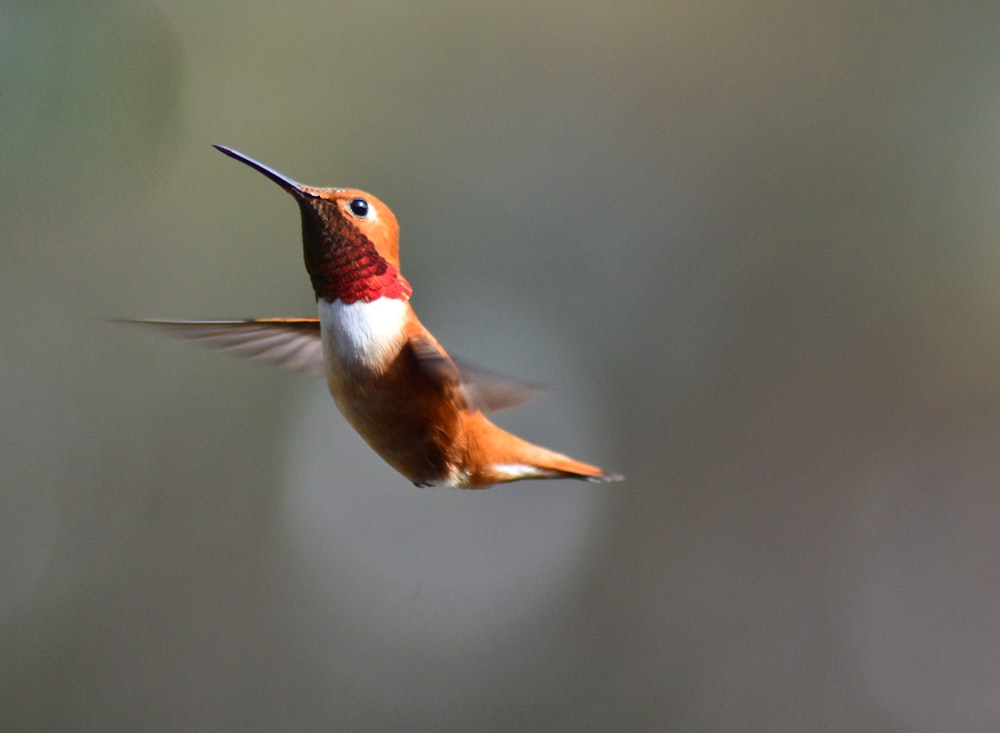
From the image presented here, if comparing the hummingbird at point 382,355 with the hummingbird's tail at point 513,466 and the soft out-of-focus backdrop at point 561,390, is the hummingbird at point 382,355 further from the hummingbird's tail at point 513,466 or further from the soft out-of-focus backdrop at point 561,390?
the soft out-of-focus backdrop at point 561,390

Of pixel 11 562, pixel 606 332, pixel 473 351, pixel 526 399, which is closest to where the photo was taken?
pixel 526 399

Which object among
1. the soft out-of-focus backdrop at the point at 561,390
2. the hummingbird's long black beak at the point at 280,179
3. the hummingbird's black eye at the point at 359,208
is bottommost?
the soft out-of-focus backdrop at the point at 561,390

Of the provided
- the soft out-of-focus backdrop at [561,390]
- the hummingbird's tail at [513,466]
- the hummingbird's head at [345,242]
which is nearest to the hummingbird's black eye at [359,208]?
the hummingbird's head at [345,242]

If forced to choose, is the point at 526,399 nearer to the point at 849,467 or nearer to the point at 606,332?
the point at 606,332

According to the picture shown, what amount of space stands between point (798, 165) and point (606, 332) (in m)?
0.45

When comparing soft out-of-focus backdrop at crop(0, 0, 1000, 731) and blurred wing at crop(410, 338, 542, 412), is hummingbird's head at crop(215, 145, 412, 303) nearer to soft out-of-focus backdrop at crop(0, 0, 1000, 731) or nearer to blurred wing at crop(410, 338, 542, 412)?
blurred wing at crop(410, 338, 542, 412)

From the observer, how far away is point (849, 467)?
161cm

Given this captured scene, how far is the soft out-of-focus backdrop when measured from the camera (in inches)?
59.8

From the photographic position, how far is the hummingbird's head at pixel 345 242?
0.39m

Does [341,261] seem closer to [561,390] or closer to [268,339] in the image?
[268,339]

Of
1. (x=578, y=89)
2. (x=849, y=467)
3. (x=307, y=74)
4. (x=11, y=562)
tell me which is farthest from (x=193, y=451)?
(x=849, y=467)

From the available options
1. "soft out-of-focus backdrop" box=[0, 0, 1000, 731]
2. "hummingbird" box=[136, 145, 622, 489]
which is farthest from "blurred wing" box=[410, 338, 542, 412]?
"soft out-of-focus backdrop" box=[0, 0, 1000, 731]

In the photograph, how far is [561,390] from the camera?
147cm

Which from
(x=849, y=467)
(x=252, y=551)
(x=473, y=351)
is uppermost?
(x=473, y=351)
